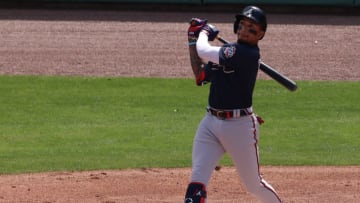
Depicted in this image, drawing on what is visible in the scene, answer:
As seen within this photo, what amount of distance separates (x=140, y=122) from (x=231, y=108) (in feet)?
20.1

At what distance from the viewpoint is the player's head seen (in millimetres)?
6918

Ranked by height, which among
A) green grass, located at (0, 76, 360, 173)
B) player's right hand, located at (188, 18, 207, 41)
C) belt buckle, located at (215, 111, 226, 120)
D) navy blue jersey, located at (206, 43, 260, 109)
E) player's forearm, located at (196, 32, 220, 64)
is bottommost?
green grass, located at (0, 76, 360, 173)

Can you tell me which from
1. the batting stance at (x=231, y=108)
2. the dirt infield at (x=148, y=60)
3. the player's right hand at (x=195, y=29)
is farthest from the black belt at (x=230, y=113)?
the dirt infield at (x=148, y=60)

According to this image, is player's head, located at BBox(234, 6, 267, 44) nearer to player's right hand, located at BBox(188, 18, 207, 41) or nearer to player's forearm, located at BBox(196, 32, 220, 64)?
player's forearm, located at BBox(196, 32, 220, 64)

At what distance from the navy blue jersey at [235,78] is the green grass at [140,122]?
370 cm

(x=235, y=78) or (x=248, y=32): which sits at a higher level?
(x=248, y=32)

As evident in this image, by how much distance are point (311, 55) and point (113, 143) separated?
8181 millimetres

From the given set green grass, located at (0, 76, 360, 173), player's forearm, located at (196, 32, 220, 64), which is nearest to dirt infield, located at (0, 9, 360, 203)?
green grass, located at (0, 76, 360, 173)

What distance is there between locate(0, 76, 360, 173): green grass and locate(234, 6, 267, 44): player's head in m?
3.84

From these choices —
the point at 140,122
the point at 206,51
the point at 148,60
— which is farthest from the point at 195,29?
the point at 148,60

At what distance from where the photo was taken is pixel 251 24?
695 cm

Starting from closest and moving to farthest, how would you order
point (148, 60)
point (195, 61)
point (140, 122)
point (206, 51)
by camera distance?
1. point (206, 51)
2. point (195, 61)
3. point (140, 122)
4. point (148, 60)

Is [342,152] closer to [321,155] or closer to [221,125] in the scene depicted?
[321,155]

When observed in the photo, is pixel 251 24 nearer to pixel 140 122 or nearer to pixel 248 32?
pixel 248 32
